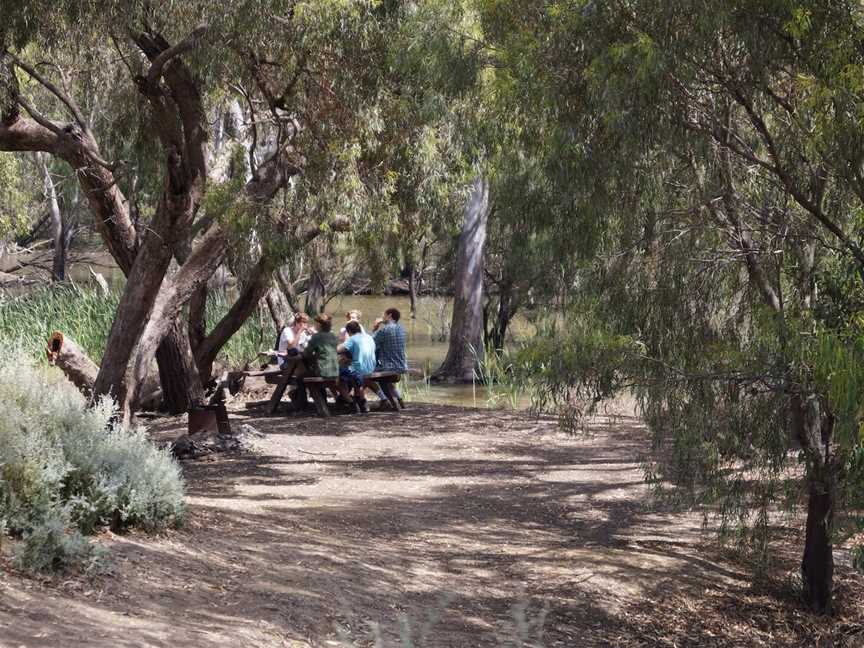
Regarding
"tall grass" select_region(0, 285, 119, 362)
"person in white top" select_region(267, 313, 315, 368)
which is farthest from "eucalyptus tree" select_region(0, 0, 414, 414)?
"tall grass" select_region(0, 285, 119, 362)

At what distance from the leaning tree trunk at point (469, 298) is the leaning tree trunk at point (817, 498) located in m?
14.3

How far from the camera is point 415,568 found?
7.68m

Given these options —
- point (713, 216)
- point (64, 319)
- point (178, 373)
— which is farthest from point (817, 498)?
point (64, 319)

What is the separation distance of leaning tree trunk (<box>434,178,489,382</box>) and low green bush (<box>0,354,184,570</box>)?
15.5 metres

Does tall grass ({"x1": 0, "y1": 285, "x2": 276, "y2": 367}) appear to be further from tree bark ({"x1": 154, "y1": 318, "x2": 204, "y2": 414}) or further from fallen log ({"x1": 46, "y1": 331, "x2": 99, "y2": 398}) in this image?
fallen log ({"x1": 46, "y1": 331, "x2": 99, "y2": 398})

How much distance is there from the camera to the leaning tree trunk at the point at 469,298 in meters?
23.0

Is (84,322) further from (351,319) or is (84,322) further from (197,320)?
(351,319)

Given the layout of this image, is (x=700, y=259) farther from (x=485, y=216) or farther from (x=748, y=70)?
(x=485, y=216)

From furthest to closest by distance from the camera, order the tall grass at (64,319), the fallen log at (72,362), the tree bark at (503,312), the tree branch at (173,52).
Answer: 1. the tree bark at (503,312)
2. the tall grass at (64,319)
3. the fallen log at (72,362)
4. the tree branch at (173,52)

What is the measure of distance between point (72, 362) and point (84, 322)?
19.6 ft

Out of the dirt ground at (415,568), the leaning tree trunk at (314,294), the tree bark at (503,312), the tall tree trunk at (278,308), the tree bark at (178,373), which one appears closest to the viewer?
the dirt ground at (415,568)

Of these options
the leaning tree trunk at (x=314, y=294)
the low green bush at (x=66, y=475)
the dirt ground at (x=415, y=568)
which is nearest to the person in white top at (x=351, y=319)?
the dirt ground at (x=415, y=568)

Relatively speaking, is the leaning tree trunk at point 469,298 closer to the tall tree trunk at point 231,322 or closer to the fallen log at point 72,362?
the tall tree trunk at point 231,322

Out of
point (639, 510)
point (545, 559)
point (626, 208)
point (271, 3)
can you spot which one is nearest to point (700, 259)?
point (626, 208)
